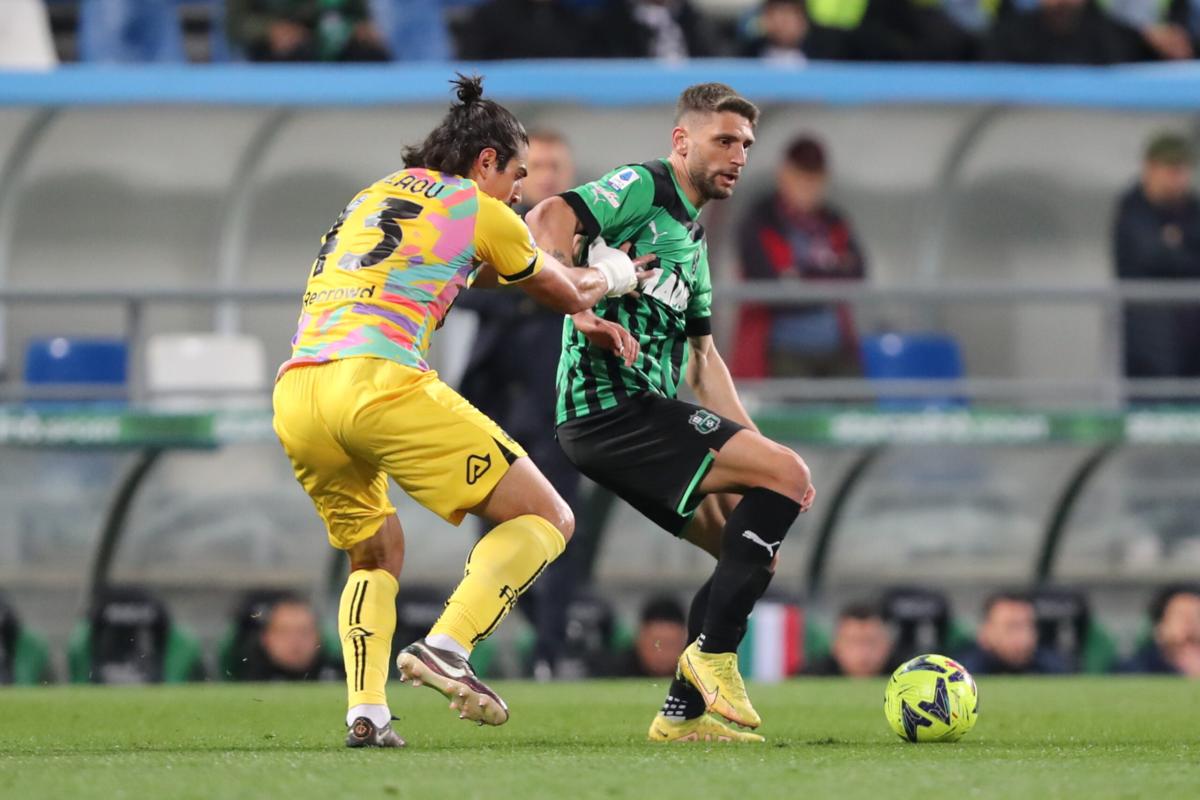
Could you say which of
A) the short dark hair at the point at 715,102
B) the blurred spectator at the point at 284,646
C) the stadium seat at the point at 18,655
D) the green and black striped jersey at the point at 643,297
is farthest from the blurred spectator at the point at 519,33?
the green and black striped jersey at the point at 643,297

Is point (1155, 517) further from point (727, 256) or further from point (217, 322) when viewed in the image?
point (217, 322)

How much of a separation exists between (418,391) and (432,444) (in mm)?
153

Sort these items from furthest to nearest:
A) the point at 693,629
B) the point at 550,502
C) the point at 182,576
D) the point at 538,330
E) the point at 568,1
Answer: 1. the point at 568,1
2. the point at 182,576
3. the point at 538,330
4. the point at 693,629
5. the point at 550,502

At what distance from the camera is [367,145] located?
12117 mm

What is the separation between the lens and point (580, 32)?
13359 mm

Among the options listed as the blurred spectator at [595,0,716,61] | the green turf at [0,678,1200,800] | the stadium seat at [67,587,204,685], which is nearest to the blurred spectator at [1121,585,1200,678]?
the green turf at [0,678,1200,800]

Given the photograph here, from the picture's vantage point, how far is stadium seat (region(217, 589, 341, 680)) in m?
11.1

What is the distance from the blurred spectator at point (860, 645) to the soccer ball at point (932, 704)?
4352mm

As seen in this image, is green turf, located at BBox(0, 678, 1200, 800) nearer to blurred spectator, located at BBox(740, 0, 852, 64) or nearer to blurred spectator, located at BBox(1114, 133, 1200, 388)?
blurred spectator, located at BBox(1114, 133, 1200, 388)

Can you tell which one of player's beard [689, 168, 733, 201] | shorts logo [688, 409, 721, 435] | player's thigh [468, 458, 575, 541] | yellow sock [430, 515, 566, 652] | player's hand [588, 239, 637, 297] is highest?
player's beard [689, 168, 733, 201]

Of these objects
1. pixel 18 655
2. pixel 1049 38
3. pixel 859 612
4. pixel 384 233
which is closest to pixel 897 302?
pixel 859 612

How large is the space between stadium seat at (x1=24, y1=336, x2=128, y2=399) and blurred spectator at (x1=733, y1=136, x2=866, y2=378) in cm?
305

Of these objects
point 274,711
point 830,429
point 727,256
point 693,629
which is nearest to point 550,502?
point 693,629

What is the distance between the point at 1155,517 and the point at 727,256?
8.34 ft
